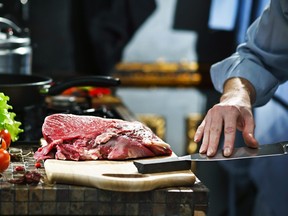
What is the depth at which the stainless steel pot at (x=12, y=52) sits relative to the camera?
342 cm

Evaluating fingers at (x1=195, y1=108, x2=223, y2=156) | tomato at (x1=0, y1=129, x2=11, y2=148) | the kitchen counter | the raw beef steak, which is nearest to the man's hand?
fingers at (x1=195, y1=108, x2=223, y2=156)

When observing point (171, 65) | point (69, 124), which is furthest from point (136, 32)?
point (69, 124)

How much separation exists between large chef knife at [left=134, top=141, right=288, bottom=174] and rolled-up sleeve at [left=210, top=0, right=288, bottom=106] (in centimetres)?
59

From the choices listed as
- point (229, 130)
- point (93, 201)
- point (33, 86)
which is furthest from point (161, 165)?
point (33, 86)

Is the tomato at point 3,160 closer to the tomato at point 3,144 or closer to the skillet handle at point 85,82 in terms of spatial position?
the tomato at point 3,144

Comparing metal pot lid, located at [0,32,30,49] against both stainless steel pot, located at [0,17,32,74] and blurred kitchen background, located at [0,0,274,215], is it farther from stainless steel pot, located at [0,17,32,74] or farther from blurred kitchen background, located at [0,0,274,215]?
blurred kitchen background, located at [0,0,274,215]

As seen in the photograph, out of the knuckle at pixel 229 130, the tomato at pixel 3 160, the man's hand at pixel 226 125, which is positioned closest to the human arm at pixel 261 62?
the man's hand at pixel 226 125

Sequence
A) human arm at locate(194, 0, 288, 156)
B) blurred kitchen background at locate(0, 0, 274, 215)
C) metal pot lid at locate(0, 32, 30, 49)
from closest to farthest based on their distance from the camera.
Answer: human arm at locate(194, 0, 288, 156) → metal pot lid at locate(0, 32, 30, 49) → blurred kitchen background at locate(0, 0, 274, 215)

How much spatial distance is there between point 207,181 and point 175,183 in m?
3.64

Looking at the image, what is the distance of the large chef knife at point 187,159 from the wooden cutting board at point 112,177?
0.8 inches

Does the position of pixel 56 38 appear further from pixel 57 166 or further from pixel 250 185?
pixel 57 166

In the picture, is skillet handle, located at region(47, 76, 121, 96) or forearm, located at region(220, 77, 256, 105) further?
skillet handle, located at region(47, 76, 121, 96)

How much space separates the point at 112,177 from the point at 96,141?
11.1 inches

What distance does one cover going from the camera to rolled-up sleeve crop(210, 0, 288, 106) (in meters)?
2.82
